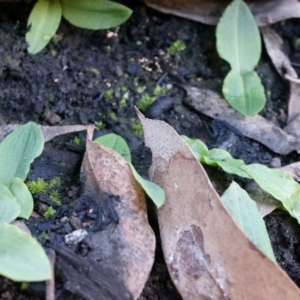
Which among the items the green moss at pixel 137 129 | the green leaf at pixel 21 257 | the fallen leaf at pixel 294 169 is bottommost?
the green moss at pixel 137 129

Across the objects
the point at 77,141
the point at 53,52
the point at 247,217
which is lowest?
the point at 77,141

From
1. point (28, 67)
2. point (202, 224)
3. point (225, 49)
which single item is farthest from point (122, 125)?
point (202, 224)

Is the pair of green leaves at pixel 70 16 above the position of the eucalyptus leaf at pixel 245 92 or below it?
above

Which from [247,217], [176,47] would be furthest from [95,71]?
[247,217]

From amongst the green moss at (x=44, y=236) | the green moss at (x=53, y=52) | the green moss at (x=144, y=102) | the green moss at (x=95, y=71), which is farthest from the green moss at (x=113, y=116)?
the green moss at (x=44, y=236)

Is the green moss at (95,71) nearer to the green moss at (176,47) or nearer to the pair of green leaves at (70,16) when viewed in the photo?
the pair of green leaves at (70,16)

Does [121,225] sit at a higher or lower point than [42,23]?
lower

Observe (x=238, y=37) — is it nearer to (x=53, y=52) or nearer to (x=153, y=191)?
(x=53, y=52)
